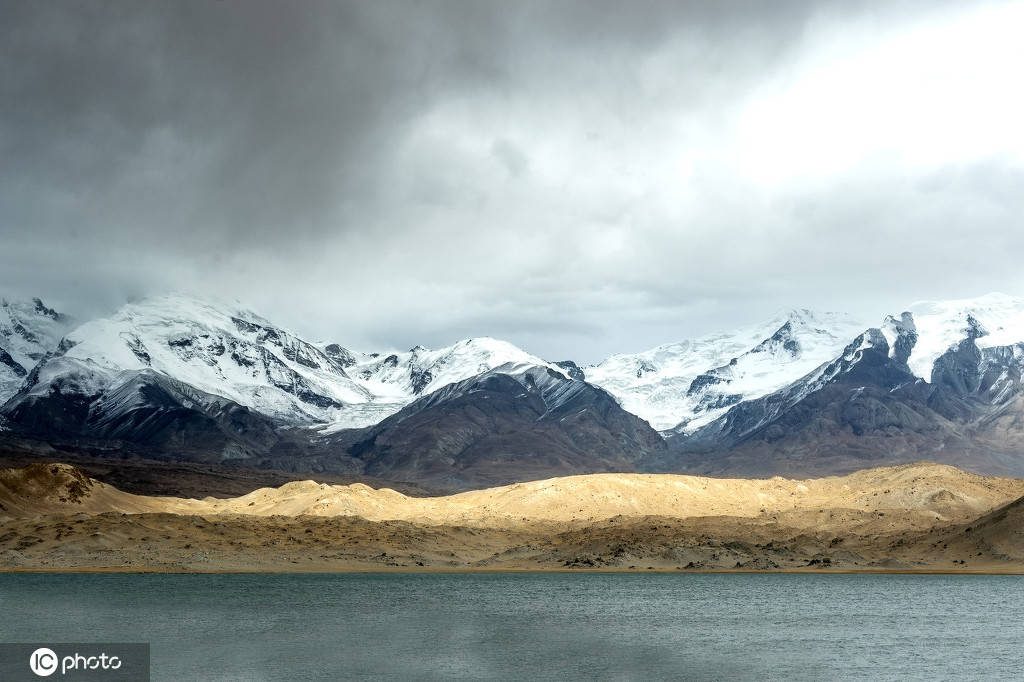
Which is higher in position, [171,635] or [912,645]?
[171,635]

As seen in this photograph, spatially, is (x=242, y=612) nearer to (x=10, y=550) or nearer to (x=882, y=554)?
(x=10, y=550)

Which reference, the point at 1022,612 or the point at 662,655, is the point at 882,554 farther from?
the point at 662,655

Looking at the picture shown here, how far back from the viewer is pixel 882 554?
632 feet

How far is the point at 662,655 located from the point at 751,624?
83.0 feet

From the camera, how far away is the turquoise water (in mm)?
77812

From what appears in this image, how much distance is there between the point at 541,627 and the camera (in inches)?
4097

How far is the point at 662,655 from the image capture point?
8506 cm

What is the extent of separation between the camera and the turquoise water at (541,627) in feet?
255

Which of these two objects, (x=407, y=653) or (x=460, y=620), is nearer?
(x=407, y=653)

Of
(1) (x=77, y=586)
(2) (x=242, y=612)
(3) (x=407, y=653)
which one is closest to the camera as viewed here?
(3) (x=407, y=653)

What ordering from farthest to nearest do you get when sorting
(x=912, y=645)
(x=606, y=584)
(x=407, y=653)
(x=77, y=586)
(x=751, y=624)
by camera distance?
(x=606, y=584)
(x=77, y=586)
(x=751, y=624)
(x=912, y=645)
(x=407, y=653)

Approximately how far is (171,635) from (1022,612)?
84918 mm

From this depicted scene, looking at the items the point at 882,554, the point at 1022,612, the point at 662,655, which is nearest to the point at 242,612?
the point at 662,655

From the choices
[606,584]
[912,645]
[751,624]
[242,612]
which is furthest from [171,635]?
[606,584]
